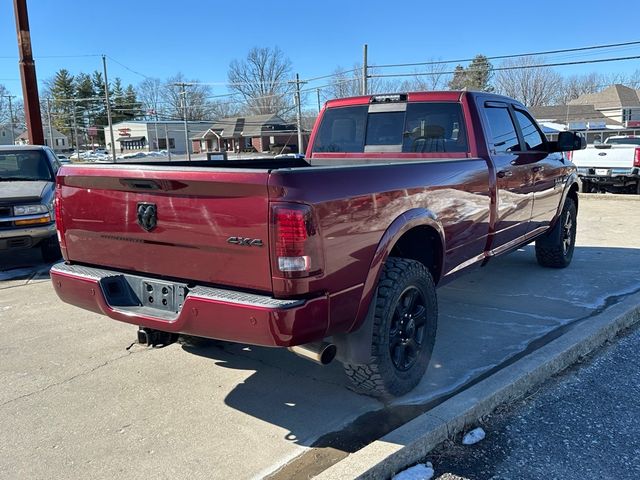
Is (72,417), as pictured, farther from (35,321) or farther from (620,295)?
(620,295)

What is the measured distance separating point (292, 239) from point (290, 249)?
0.16 ft

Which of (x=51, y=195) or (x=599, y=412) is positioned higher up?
(x=51, y=195)

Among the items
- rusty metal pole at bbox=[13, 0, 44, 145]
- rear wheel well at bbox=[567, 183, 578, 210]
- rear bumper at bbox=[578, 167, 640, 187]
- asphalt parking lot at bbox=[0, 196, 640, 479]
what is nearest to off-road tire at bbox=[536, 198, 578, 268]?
rear wheel well at bbox=[567, 183, 578, 210]

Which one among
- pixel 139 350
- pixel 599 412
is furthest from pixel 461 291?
pixel 139 350

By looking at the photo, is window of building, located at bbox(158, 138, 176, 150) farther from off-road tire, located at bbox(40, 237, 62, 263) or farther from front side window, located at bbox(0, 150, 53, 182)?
off-road tire, located at bbox(40, 237, 62, 263)

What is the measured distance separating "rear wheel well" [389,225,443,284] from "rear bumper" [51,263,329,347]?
119 cm

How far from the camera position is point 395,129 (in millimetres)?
4938

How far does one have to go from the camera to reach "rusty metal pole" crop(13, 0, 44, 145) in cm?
1053

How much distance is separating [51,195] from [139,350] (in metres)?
4.08

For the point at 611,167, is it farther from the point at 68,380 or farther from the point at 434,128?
the point at 68,380

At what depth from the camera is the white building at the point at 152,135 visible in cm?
8700

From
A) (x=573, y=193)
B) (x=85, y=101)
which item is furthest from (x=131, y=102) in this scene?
(x=573, y=193)

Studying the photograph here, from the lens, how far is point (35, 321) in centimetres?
518

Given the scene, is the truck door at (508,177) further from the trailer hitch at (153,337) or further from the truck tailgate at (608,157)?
the truck tailgate at (608,157)
